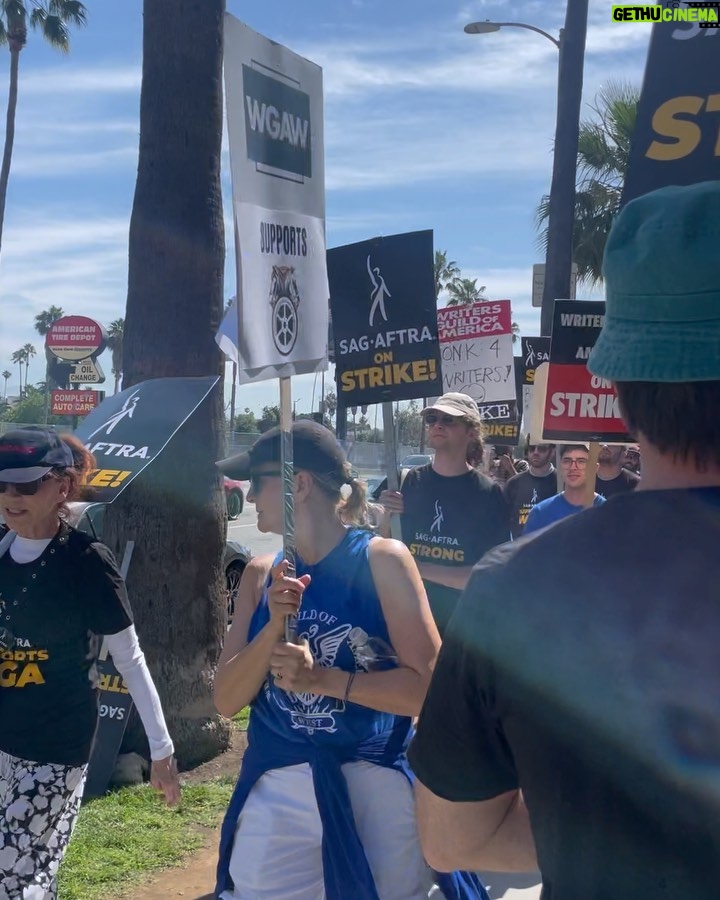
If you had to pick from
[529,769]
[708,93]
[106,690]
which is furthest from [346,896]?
[106,690]

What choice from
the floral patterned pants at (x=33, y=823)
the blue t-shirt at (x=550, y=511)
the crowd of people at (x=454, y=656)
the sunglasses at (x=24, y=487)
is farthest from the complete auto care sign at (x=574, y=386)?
the floral patterned pants at (x=33, y=823)

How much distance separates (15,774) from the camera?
3.38 metres

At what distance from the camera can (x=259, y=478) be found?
3.06 meters

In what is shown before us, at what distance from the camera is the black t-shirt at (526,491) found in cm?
855

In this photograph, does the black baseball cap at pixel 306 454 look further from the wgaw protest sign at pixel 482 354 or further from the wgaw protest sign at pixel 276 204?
the wgaw protest sign at pixel 482 354

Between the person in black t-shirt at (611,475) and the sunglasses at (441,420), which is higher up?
the sunglasses at (441,420)

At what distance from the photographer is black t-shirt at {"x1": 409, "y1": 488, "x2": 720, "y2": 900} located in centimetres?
123

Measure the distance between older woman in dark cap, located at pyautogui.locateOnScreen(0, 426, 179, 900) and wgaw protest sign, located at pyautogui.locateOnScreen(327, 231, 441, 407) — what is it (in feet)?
7.42

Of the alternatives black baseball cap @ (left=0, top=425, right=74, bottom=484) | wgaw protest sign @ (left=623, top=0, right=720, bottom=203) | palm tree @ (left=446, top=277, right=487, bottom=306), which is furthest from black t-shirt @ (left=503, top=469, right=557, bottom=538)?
palm tree @ (left=446, top=277, right=487, bottom=306)

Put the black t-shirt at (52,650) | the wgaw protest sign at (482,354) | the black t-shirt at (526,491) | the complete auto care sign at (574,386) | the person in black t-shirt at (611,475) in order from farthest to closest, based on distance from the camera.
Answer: the wgaw protest sign at (482,354), the black t-shirt at (526,491), the person in black t-shirt at (611,475), the complete auto care sign at (574,386), the black t-shirt at (52,650)

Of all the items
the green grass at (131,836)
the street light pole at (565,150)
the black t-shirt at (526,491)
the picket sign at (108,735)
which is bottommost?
the green grass at (131,836)

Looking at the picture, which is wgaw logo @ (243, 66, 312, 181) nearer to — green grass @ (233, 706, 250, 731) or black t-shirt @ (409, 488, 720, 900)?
black t-shirt @ (409, 488, 720, 900)

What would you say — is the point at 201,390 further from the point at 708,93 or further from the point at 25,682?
the point at 708,93

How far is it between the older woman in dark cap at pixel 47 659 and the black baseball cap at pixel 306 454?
777 millimetres
